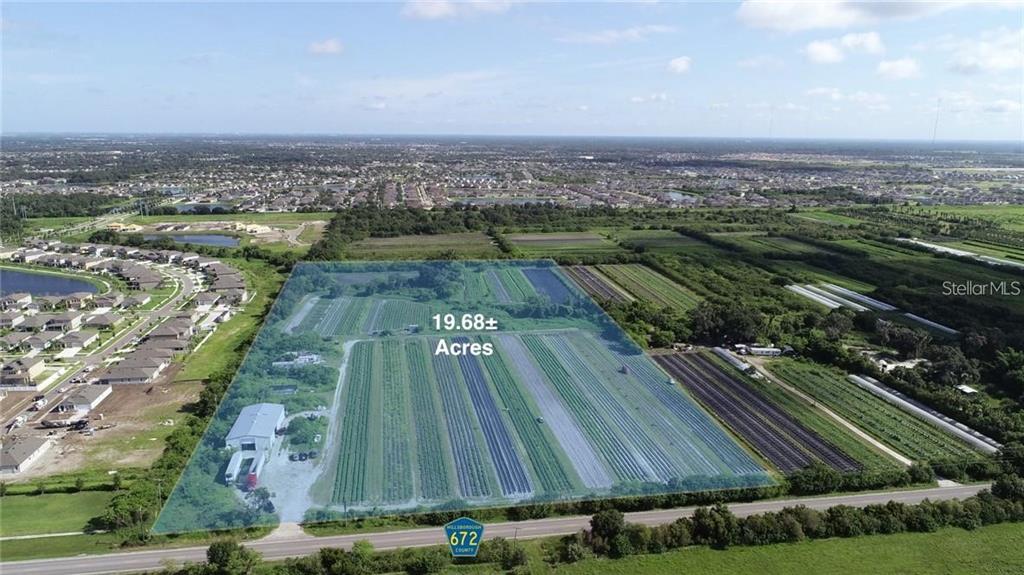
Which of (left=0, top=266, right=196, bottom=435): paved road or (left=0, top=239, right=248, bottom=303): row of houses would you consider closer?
(left=0, top=266, right=196, bottom=435): paved road

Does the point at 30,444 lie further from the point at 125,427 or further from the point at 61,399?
the point at 61,399

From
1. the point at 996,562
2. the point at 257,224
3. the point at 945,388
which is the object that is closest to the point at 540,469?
the point at 996,562

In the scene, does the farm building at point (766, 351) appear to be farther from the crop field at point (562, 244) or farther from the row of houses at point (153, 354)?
the row of houses at point (153, 354)

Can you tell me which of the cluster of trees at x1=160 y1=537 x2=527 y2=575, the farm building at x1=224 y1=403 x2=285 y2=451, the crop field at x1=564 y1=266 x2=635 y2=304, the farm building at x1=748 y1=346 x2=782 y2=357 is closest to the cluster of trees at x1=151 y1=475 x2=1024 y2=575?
the cluster of trees at x1=160 y1=537 x2=527 y2=575

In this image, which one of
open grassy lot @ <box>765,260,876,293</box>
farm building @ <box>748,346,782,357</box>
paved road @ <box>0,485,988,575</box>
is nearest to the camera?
paved road @ <box>0,485,988,575</box>
